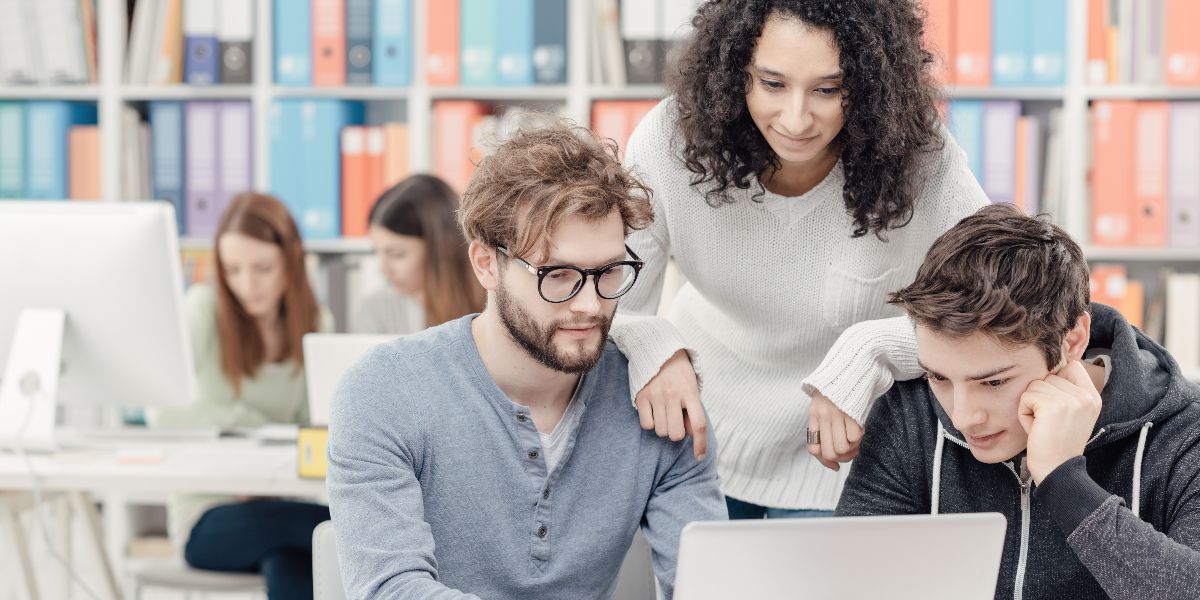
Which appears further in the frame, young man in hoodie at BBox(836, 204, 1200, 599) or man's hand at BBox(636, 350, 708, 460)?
man's hand at BBox(636, 350, 708, 460)

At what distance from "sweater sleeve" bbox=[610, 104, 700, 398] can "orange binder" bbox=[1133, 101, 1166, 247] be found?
1850 millimetres

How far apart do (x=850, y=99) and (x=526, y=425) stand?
1.72 ft

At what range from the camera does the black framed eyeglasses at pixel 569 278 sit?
1.34 meters

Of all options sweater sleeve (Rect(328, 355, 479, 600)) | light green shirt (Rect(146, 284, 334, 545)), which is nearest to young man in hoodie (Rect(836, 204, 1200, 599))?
sweater sleeve (Rect(328, 355, 479, 600))

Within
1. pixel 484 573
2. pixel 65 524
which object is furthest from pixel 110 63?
pixel 484 573

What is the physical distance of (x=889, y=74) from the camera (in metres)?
1.43

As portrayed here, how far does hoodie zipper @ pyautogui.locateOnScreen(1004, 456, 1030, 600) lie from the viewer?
1.39 meters

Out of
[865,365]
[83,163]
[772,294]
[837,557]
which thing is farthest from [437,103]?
[837,557]

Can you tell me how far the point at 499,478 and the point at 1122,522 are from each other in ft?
2.09

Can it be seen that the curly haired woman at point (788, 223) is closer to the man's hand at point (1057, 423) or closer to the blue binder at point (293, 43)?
the man's hand at point (1057, 423)

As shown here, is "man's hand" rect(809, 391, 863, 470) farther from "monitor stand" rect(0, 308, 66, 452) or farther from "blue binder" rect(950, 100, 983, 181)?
"blue binder" rect(950, 100, 983, 181)

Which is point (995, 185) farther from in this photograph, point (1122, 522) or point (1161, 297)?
point (1122, 522)

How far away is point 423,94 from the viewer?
332cm

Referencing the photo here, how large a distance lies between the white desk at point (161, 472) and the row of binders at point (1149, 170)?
2.04 m
